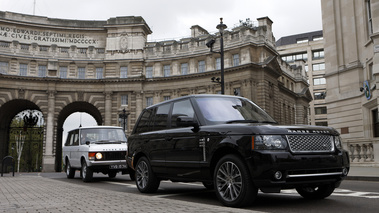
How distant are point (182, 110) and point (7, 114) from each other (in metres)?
47.8

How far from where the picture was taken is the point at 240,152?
587 centimetres

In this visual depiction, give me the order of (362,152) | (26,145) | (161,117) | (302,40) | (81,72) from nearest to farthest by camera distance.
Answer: (161,117), (362,152), (81,72), (26,145), (302,40)

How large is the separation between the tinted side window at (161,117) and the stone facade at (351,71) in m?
15.8

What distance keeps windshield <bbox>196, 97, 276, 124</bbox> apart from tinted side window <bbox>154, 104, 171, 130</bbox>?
3.59 feet

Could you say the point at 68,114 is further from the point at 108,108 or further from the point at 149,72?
the point at 149,72

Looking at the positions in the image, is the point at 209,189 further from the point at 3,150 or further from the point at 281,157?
the point at 3,150

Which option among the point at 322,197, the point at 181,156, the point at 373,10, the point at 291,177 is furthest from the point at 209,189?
the point at 373,10

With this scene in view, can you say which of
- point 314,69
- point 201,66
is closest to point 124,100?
point 201,66

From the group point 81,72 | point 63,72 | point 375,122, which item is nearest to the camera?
point 375,122

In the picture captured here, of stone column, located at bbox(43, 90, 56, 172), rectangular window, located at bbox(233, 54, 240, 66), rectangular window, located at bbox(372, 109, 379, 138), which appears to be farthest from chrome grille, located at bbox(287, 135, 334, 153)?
stone column, located at bbox(43, 90, 56, 172)

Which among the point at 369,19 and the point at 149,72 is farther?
the point at 149,72

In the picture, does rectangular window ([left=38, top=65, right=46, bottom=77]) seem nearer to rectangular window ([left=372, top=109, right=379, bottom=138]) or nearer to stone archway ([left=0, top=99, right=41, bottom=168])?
stone archway ([left=0, top=99, right=41, bottom=168])

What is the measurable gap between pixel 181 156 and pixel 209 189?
7.25 ft

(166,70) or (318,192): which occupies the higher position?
(166,70)
